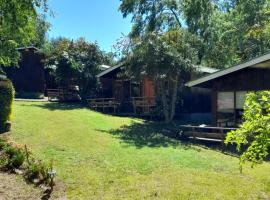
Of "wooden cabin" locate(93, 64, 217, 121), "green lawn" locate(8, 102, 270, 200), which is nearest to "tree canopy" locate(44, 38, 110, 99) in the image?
"wooden cabin" locate(93, 64, 217, 121)

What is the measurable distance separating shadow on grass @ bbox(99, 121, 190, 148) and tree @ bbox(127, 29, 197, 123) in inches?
102

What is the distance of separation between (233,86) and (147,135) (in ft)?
17.3

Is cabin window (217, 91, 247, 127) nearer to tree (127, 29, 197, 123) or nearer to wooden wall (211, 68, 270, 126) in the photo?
wooden wall (211, 68, 270, 126)

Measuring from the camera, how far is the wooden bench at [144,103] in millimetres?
28325

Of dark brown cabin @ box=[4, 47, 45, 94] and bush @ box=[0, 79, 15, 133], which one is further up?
dark brown cabin @ box=[4, 47, 45, 94]

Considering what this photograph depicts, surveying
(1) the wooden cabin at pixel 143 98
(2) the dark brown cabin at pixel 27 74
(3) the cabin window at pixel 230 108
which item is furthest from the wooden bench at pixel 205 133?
(2) the dark brown cabin at pixel 27 74

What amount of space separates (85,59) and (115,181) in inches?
921

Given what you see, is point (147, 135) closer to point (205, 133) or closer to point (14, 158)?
point (205, 133)

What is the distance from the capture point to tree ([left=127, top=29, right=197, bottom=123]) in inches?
924

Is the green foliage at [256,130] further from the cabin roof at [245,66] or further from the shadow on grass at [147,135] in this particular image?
the cabin roof at [245,66]

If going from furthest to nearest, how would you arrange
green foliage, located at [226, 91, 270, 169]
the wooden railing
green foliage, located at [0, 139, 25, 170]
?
the wooden railing → green foliage, located at [0, 139, 25, 170] → green foliage, located at [226, 91, 270, 169]

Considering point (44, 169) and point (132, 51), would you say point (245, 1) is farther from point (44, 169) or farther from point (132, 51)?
point (44, 169)

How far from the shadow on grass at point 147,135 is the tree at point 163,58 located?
2589 millimetres

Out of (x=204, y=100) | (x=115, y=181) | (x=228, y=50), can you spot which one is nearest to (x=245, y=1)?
(x=228, y=50)
